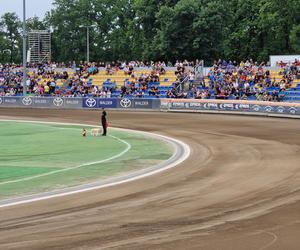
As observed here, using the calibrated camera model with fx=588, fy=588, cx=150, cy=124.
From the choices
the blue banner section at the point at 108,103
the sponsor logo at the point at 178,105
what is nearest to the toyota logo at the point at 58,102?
the blue banner section at the point at 108,103

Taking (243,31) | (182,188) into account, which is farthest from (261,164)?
(243,31)

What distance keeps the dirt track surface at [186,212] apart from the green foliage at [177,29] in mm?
48894

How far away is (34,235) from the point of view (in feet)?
35.3

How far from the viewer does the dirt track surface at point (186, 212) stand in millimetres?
10305

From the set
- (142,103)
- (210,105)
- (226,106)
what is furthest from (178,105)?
(226,106)

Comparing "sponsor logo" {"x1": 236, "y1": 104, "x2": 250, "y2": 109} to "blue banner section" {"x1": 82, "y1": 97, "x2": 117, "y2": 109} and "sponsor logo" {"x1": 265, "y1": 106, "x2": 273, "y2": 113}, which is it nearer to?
"sponsor logo" {"x1": 265, "y1": 106, "x2": 273, "y2": 113}

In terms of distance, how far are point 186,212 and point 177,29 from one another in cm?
5918

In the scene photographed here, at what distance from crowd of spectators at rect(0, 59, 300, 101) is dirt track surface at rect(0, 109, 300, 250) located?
26554 mm

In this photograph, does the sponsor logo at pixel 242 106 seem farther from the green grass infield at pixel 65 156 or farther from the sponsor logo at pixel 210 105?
the green grass infield at pixel 65 156

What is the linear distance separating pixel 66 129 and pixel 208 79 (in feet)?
72.3

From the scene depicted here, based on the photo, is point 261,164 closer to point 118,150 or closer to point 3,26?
point 118,150

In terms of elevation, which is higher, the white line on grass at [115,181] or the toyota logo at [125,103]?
the toyota logo at [125,103]

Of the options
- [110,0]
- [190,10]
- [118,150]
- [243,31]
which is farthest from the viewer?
[110,0]

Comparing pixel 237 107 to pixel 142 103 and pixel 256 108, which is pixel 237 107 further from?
pixel 142 103
